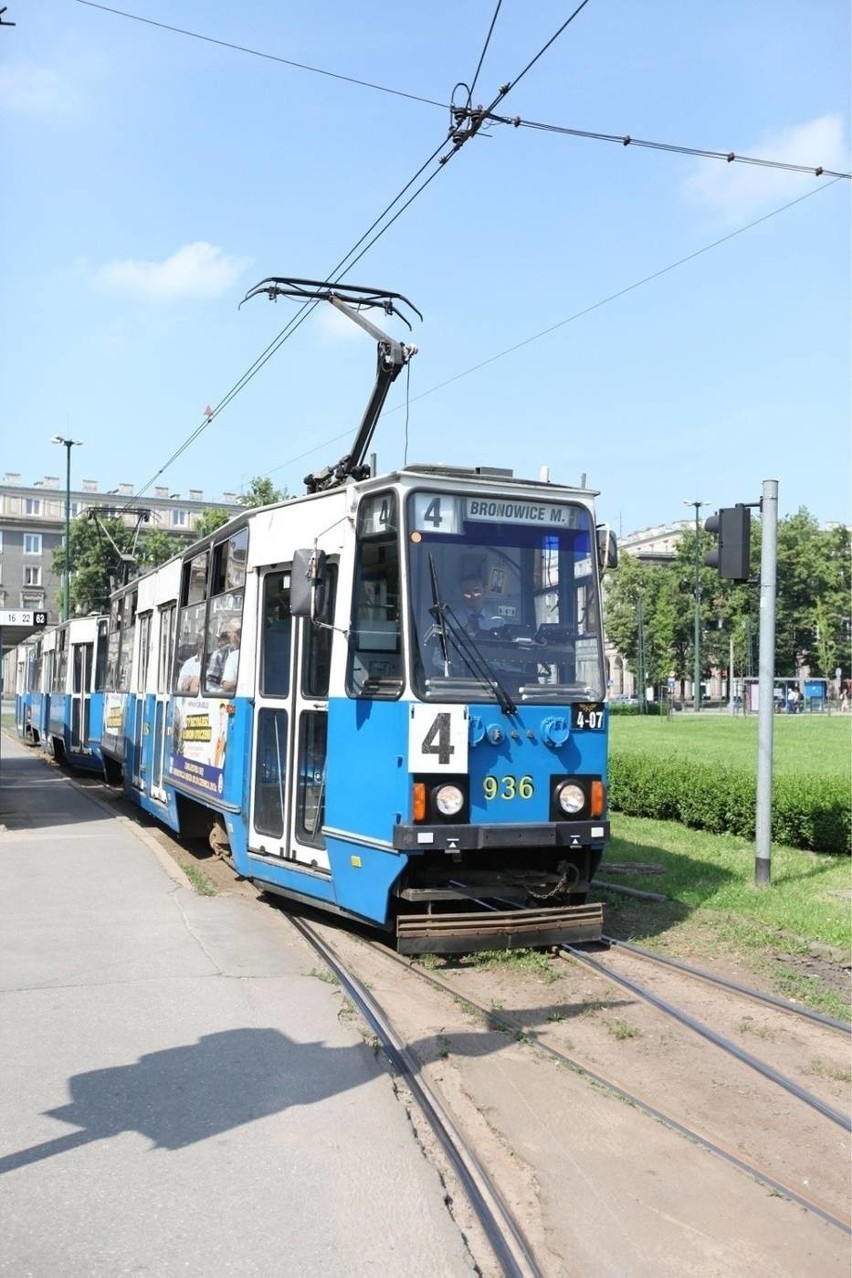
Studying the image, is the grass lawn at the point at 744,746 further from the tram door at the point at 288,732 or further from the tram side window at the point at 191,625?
the tram door at the point at 288,732

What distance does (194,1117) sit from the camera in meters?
5.02

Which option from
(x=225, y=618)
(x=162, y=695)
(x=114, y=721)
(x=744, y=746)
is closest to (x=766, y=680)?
(x=225, y=618)

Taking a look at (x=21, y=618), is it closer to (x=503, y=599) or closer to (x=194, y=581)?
(x=194, y=581)

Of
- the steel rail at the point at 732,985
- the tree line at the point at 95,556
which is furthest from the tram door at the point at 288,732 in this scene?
the tree line at the point at 95,556

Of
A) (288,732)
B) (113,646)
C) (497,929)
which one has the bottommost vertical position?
(497,929)

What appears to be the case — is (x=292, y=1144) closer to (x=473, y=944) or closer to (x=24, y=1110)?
(x=24, y=1110)

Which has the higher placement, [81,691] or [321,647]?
[321,647]

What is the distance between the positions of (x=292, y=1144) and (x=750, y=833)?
1088 cm

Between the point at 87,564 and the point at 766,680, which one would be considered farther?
the point at 87,564

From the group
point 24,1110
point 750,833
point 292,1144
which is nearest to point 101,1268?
point 292,1144

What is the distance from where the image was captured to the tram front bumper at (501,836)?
24.4 feet

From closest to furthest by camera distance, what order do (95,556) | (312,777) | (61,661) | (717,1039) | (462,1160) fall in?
1. (462,1160)
2. (717,1039)
3. (312,777)
4. (61,661)
5. (95,556)

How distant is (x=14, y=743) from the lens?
40.4 meters

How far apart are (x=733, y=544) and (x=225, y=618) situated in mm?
4814
